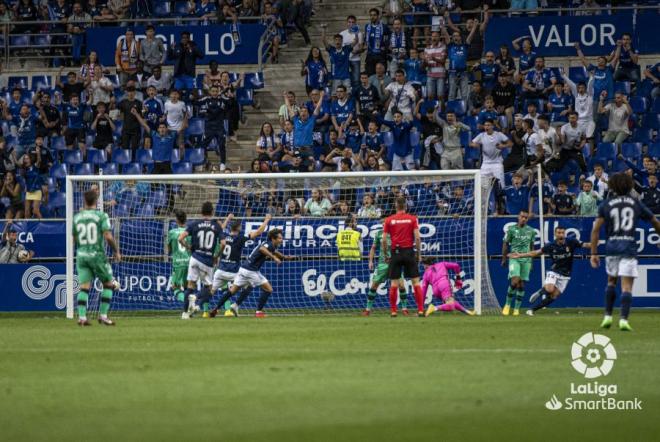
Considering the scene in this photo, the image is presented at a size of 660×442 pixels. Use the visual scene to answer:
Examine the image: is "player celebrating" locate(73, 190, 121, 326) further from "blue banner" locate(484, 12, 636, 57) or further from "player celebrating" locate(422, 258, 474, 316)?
"blue banner" locate(484, 12, 636, 57)

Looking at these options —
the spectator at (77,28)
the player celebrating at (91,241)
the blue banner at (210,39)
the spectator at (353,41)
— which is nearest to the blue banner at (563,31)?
the spectator at (353,41)

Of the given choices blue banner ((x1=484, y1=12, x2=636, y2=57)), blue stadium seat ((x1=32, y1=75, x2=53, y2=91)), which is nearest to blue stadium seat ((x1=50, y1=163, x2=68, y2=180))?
blue stadium seat ((x1=32, y1=75, x2=53, y2=91))

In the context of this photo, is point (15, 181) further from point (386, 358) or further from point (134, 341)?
point (386, 358)

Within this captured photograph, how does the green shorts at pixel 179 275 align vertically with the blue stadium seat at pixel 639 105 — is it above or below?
below

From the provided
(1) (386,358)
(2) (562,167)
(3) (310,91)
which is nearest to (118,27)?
(3) (310,91)

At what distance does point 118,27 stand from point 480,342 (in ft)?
68.2

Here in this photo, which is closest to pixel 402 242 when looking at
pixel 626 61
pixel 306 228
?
pixel 306 228

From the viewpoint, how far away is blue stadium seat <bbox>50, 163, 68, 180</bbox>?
29953 millimetres

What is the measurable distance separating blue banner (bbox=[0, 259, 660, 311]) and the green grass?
907 centimetres

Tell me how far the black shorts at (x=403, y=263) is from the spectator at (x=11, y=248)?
348 inches

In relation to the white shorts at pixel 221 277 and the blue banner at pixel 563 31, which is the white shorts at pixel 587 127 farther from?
the white shorts at pixel 221 277

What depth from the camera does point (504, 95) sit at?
28.6 m

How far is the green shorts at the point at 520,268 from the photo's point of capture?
24.0m

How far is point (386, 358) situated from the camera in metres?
12.8
